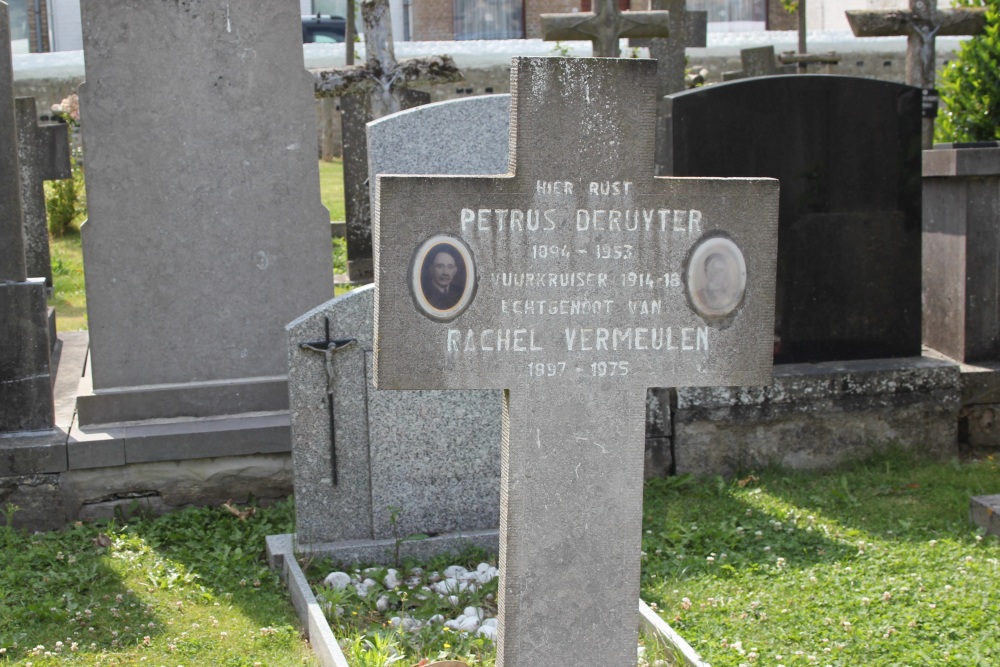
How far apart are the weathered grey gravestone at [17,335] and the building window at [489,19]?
17.9 meters

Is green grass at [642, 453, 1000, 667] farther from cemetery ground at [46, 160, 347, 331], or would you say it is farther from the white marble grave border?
cemetery ground at [46, 160, 347, 331]

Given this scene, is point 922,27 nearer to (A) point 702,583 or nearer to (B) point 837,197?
(B) point 837,197

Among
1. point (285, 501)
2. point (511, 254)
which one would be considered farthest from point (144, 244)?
point (511, 254)

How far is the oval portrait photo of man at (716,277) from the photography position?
3100 millimetres

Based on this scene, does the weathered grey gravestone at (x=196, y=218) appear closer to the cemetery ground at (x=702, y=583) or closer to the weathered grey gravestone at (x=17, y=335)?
the weathered grey gravestone at (x=17, y=335)

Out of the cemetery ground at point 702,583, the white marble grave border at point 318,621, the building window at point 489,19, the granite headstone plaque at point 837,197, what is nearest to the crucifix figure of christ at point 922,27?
the granite headstone plaque at point 837,197

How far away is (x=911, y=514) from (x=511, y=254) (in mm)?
3061

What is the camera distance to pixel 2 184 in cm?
552

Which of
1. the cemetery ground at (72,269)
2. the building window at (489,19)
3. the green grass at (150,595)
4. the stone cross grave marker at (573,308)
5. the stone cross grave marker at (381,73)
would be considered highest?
the building window at (489,19)

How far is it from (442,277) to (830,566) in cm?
243

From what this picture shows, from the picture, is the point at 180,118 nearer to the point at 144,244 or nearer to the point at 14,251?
the point at 144,244

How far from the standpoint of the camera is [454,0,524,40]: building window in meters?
22.7

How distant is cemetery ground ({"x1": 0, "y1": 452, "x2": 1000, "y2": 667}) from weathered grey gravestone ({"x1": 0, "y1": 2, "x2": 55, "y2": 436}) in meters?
0.53

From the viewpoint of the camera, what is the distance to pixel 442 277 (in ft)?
9.77
